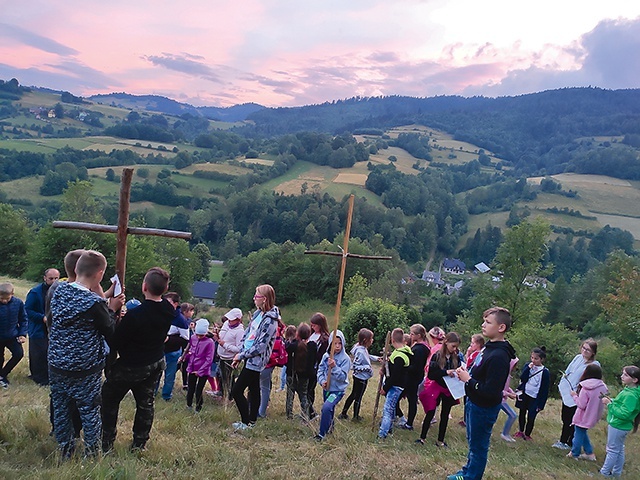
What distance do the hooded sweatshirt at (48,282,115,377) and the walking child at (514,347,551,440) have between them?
683cm

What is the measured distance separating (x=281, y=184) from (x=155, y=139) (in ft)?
198

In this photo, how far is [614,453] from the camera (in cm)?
618

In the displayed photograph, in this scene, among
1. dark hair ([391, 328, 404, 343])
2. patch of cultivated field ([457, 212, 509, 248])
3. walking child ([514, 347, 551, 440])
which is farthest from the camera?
patch of cultivated field ([457, 212, 509, 248])

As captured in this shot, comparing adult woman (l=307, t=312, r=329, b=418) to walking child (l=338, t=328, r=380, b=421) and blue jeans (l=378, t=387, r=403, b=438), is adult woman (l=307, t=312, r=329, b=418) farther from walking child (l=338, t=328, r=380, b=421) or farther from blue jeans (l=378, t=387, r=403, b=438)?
blue jeans (l=378, t=387, r=403, b=438)

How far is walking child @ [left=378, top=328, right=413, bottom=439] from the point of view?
6332 millimetres

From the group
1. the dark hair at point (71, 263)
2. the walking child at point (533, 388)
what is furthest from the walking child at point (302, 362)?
the walking child at point (533, 388)

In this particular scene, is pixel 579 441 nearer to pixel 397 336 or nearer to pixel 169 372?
pixel 397 336

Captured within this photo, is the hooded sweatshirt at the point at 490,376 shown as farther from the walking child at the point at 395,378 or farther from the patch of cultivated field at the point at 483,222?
the patch of cultivated field at the point at 483,222

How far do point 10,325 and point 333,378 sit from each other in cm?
486

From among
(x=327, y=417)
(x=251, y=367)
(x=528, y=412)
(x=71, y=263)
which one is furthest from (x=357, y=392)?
(x=71, y=263)

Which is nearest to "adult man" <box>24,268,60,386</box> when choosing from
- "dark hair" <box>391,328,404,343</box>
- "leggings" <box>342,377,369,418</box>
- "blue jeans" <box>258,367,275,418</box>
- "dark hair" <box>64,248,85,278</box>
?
"dark hair" <box>64,248,85,278</box>

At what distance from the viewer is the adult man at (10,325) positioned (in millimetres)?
6512

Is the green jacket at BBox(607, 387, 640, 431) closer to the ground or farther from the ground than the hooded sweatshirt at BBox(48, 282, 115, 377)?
closer to the ground

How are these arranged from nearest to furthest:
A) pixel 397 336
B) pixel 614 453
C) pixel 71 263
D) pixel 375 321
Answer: pixel 71 263 < pixel 614 453 < pixel 397 336 < pixel 375 321
